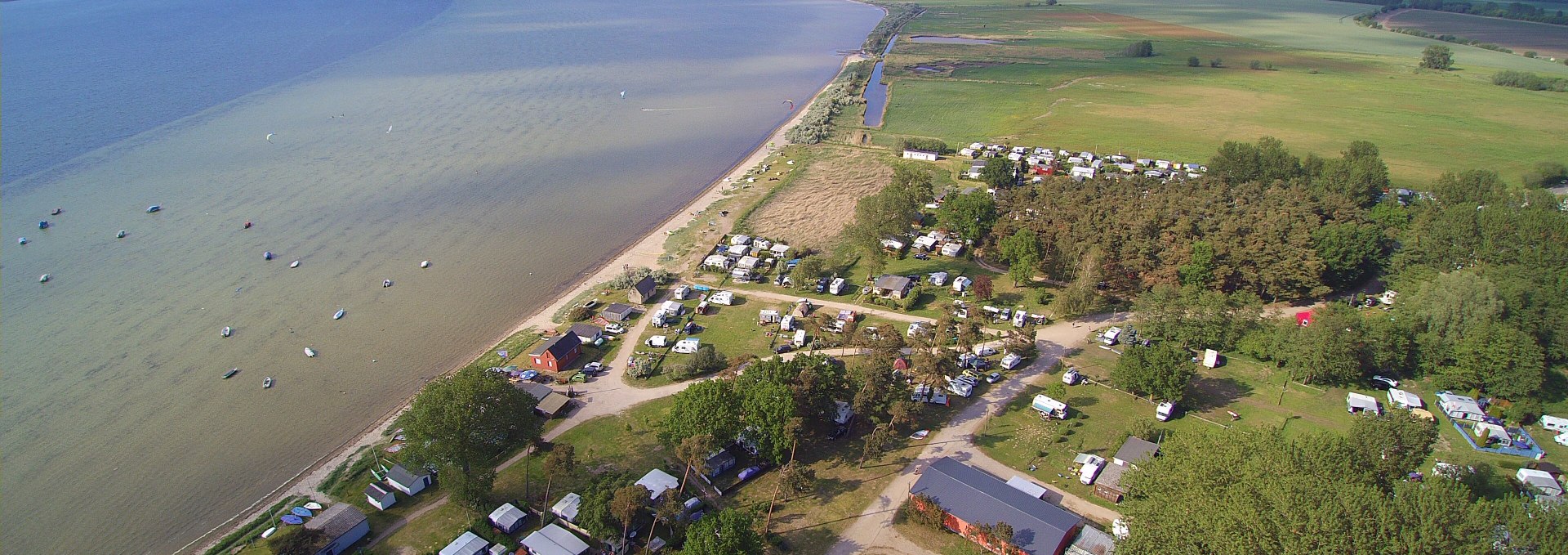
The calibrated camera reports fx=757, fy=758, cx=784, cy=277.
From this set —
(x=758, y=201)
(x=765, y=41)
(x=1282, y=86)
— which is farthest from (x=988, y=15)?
(x=758, y=201)

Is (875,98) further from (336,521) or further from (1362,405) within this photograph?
(336,521)

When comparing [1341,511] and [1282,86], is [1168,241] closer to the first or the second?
[1341,511]

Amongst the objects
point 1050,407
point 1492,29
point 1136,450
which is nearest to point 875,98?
point 1050,407

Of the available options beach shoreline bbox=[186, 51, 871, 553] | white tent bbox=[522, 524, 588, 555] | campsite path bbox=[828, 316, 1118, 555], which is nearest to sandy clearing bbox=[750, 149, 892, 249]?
beach shoreline bbox=[186, 51, 871, 553]

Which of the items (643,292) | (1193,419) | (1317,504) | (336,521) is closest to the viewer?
(1317,504)

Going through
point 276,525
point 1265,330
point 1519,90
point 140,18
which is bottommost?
point 276,525

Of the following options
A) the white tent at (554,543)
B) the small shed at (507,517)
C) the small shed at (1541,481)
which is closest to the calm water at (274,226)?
the small shed at (507,517)
